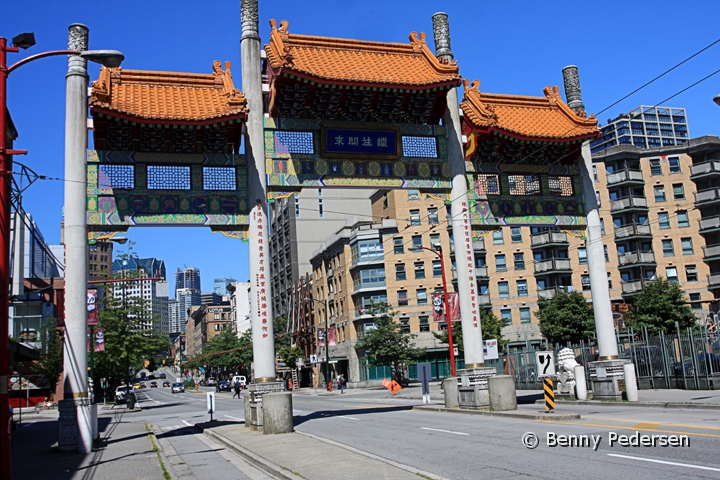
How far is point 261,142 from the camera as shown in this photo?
2186 cm

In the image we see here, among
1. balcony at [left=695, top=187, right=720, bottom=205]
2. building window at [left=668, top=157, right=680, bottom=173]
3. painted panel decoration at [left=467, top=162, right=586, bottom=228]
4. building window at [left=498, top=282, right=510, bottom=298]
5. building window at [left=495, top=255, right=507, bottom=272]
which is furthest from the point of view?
building window at [left=495, top=255, right=507, bottom=272]

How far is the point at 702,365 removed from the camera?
2942 cm

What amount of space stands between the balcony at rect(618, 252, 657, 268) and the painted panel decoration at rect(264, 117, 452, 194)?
163ft

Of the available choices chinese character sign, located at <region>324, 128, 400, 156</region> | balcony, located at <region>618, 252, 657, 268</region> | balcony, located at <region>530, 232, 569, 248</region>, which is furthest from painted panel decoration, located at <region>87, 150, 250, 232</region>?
balcony, located at <region>618, 252, 657, 268</region>

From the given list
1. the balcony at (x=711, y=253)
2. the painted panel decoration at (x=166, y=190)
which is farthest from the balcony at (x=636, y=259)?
the painted panel decoration at (x=166, y=190)

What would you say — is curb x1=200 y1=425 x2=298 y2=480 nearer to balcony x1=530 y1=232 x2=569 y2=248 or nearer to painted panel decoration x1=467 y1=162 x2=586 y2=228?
painted panel decoration x1=467 y1=162 x2=586 y2=228

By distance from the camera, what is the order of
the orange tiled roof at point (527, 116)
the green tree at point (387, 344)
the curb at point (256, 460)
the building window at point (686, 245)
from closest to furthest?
the curb at point (256, 460)
the orange tiled roof at point (527, 116)
the green tree at point (387, 344)
the building window at point (686, 245)

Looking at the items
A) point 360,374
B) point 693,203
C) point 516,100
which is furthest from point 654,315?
point 516,100

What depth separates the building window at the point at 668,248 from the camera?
6794 centimetres

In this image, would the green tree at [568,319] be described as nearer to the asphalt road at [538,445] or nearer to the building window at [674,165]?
the building window at [674,165]

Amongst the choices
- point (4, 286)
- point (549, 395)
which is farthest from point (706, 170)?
point (4, 286)

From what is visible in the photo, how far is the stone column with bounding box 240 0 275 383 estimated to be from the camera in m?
20.6

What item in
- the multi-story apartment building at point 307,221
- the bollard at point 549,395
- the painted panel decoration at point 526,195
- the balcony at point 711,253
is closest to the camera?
the bollard at point 549,395

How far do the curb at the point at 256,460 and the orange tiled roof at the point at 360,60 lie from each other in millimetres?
11286
